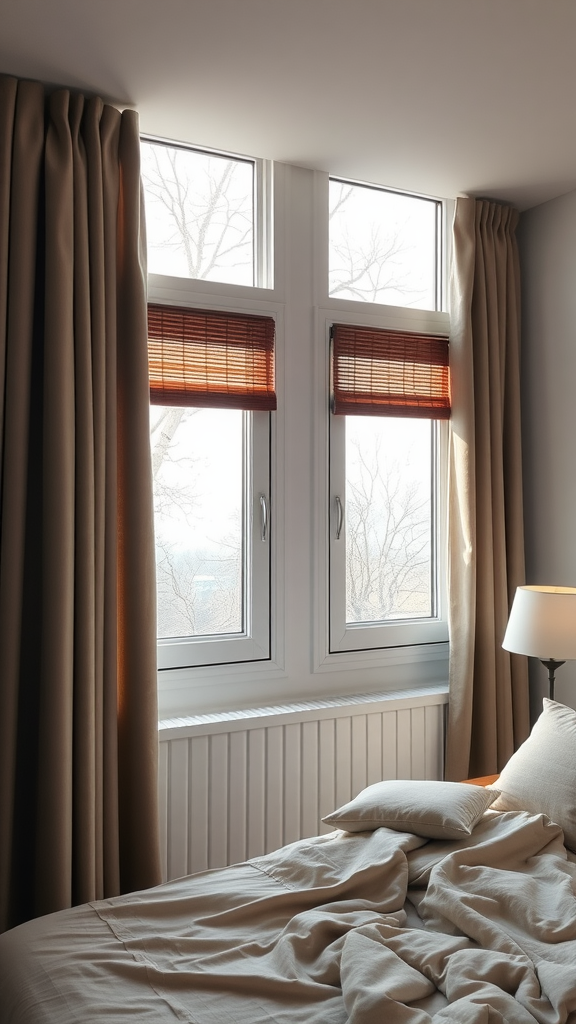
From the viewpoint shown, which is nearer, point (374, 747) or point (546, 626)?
point (546, 626)

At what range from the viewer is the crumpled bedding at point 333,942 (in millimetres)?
1449

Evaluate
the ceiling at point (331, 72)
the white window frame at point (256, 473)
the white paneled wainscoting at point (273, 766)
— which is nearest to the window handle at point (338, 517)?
the white window frame at point (256, 473)

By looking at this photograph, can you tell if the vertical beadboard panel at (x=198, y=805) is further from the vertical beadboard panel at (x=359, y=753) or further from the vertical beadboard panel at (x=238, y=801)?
the vertical beadboard panel at (x=359, y=753)

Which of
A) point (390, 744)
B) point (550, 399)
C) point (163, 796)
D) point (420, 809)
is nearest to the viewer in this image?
point (420, 809)

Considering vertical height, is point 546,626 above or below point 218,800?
above

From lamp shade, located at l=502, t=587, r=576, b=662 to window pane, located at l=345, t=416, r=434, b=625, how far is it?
0.67 m

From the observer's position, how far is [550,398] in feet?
11.4

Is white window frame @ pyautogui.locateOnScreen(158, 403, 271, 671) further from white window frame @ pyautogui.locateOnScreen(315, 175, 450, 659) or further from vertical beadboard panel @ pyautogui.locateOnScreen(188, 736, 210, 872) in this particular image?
vertical beadboard panel @ pyautogui.locateOnScreen(188, 736, 210, 872)

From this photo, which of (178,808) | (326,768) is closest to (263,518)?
(326,768)

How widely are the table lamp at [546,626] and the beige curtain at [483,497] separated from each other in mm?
470

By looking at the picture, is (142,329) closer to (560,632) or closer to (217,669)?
(217,669)

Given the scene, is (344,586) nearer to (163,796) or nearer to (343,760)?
(343,760)

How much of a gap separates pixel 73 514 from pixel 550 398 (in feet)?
6.93

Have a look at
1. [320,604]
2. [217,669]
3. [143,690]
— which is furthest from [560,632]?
[143,690]
